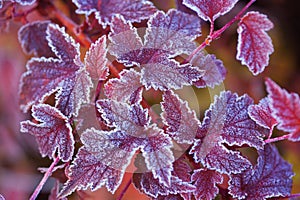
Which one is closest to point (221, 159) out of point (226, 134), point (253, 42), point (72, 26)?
point (226, 134)

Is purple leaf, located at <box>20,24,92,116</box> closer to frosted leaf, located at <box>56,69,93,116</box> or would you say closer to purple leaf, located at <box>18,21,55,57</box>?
frosted leaf, located at <box>56,69,93,116</box>

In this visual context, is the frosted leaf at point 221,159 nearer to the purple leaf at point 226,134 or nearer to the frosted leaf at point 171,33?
the purple leaf at point 226,134

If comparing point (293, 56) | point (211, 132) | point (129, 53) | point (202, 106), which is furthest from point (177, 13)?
point (293, 56)

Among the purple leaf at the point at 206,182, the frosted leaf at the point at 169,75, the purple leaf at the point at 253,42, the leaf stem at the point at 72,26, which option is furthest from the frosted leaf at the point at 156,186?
the leaf stem at the point at 72,26

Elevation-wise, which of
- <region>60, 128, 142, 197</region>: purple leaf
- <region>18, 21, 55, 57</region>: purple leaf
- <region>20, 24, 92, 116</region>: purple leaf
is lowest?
<region>60, 128, 142, 197</region>: purple leaf

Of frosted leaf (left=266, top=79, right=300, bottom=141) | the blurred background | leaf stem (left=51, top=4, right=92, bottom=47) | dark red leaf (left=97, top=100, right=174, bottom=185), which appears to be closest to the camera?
frosted leaf (left=266, top=79, right=300, bottom=141)

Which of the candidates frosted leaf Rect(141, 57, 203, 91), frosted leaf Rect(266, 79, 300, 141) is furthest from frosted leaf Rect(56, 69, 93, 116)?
frosted leaf Rect(266, 79, 300, 141)

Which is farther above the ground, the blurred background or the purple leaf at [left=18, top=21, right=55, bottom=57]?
the purple leaf at [left=18, top=21, right=55, bottom=57]

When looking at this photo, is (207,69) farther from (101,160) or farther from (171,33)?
(101,160)
